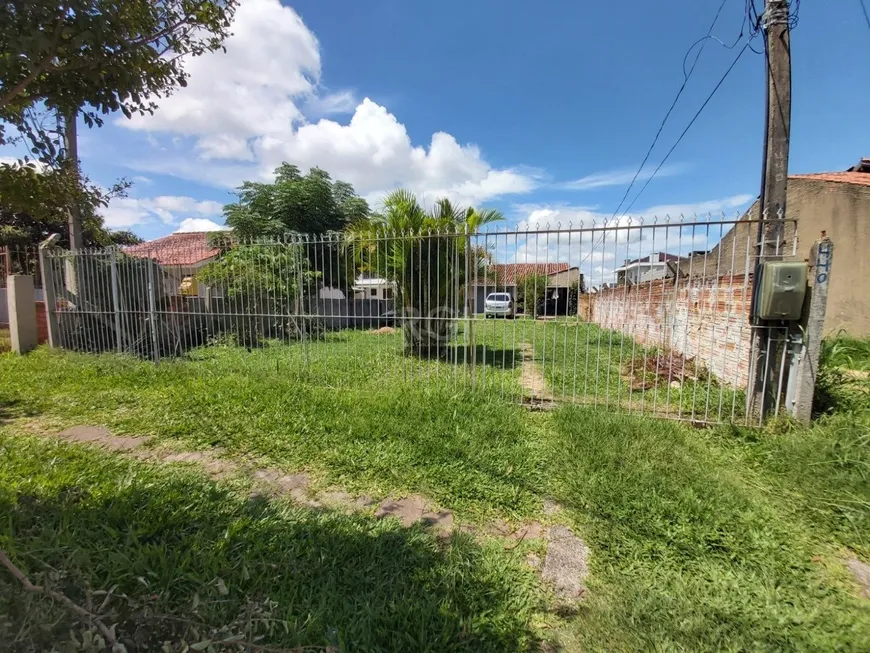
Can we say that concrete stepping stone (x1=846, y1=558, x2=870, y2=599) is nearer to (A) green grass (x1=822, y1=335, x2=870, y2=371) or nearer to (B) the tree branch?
(A) green grass (x1=822, y1=335, x2=870, y2=371)

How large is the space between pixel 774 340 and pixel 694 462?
1.47m

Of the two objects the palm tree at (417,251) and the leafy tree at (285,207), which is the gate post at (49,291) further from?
the leafy tree at (285,207)

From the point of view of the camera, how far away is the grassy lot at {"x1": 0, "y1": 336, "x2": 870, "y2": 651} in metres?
1.60

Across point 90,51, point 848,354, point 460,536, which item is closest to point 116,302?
point 90,51

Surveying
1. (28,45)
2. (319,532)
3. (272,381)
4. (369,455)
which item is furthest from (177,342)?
(28,45)

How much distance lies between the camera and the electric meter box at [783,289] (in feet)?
10.3

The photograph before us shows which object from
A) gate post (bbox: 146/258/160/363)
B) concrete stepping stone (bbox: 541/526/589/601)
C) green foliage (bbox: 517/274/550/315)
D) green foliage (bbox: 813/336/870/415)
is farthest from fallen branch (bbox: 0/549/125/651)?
gate post (bbox: 146/258/160/363)

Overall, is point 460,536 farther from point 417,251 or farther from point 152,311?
point 152,311

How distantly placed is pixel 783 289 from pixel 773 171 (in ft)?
3.71

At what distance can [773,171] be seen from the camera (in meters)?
3.44

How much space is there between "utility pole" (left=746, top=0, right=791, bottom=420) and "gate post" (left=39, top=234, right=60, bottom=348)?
10229mm

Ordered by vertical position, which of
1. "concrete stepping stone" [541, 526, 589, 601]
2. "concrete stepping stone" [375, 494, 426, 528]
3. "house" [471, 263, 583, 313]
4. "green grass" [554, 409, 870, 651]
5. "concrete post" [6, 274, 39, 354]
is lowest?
"concrete stepping stone" [541, 526, 589, 601]

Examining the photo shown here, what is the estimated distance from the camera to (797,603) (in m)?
1.74

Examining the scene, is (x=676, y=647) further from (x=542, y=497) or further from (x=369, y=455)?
(x=369, y=455)
